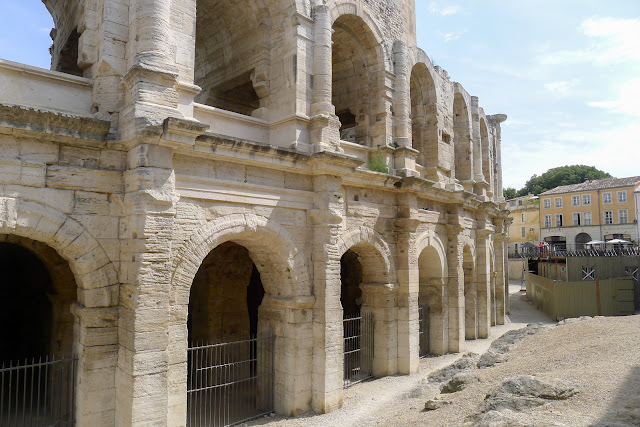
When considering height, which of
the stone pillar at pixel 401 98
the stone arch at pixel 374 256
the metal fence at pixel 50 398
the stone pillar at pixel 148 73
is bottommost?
the metal fence at pixel 50 398

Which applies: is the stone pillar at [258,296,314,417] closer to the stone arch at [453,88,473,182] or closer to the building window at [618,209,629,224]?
the stone arch at [453,88,473,182]

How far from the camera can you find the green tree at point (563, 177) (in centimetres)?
5088

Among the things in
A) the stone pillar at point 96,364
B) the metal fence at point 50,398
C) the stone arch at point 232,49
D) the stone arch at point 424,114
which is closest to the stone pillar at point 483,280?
the stone arch at point 424,114

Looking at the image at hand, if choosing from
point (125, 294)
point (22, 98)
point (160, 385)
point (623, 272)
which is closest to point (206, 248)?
point (125, 294)

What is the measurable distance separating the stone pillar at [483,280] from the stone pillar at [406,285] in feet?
19.1

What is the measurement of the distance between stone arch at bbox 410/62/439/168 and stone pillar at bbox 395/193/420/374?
9.55ft

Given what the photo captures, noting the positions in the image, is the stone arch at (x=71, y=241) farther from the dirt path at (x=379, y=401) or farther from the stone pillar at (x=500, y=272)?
the stone pillar at (x=500, y=272)

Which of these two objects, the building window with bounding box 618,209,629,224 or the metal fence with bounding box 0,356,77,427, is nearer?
the metal fence with bounding box 0,356,77,427

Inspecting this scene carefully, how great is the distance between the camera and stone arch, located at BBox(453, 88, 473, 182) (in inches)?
627


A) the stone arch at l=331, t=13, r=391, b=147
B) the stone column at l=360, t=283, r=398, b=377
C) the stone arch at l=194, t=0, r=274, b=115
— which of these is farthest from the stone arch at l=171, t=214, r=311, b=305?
the stone arch at l=331, t=13, r=391, b=147

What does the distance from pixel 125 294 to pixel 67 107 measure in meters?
2.86

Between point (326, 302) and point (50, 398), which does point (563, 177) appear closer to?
point (326, 302)

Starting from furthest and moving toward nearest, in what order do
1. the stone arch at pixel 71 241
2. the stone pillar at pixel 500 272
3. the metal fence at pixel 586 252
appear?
the metal fence at pixel 586 252
the stone pillar at pixel 500 272
the stone arch at pixel 71 241

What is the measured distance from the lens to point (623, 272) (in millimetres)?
19875
